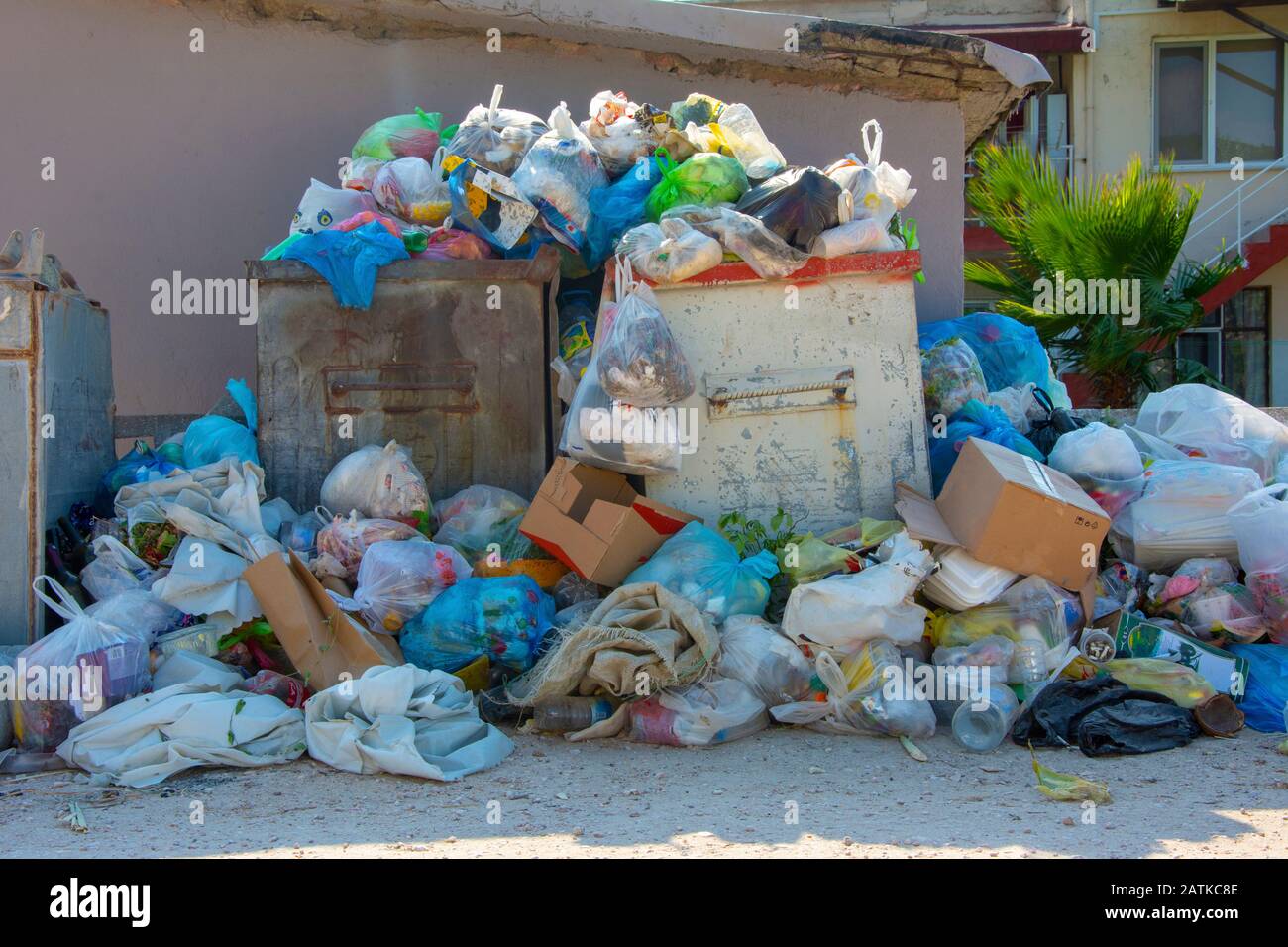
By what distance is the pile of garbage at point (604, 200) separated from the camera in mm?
4992

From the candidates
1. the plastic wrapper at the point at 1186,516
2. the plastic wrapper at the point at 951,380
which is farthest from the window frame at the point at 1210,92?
the plastic wrapper at the point at 1186,516

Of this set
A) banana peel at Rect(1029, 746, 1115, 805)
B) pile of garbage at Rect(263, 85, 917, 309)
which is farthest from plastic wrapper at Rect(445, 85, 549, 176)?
banana peel at Rect(1029, 746, 1115, 805)

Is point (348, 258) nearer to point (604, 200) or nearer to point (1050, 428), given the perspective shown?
point (604, 200)

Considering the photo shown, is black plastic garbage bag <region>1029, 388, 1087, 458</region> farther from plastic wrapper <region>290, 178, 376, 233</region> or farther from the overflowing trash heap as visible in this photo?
plastic wrapper <region>290, 178, 376, 233</region>

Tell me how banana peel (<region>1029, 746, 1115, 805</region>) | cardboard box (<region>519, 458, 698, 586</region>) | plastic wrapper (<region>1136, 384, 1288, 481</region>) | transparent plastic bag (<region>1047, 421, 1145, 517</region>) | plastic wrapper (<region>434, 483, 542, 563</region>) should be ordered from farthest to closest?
plastic wrapper (<region>1136, 384, 1288, 481</region>) < transparent plastic bag (<region>1047, 421, 1145, 517</region>) < plastic wrapper (<region>434, 483, 542, 563</region>) < cardboard box (<region>519, 458, 698, 586</region>) < banana peel (<region>1029, 746, 1115, 805</region>)

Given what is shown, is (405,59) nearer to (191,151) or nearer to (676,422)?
(191,151)

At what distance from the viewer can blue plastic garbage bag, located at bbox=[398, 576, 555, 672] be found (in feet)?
14.4

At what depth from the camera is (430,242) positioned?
5.44 meters

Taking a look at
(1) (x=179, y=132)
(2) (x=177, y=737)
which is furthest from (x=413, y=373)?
(1) (x=179, y=132)

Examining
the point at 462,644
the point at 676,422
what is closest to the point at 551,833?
the point at 462,644

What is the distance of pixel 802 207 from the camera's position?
497 centimetres

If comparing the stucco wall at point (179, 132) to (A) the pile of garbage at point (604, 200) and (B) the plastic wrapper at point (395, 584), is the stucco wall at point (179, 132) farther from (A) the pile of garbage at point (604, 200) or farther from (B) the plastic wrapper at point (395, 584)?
(B) the plastic wrapper at point (395, 584)

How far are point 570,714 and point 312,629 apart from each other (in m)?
0.95

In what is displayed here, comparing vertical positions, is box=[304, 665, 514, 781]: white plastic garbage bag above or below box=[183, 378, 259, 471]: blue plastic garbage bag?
below
